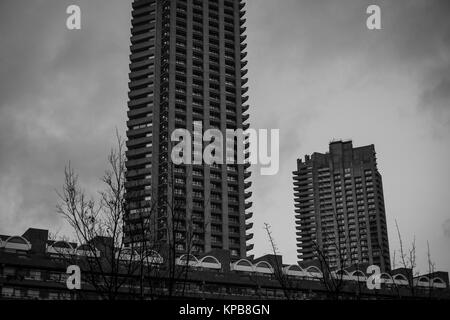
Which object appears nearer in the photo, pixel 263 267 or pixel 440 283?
pixel 263 267

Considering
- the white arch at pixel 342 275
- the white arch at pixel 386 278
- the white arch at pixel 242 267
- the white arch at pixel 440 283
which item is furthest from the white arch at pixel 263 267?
the white arch at pixel 440 283

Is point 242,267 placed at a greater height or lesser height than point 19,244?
lesser

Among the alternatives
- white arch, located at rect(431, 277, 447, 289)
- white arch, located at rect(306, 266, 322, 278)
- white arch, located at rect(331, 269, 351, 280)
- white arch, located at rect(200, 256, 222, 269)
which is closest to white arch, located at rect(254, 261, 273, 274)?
white arch, located at rect(306, 266, 322, 278)

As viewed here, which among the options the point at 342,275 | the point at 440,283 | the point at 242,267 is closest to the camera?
the point at 342,275

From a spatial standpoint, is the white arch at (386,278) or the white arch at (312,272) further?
the white arch at (386,278)

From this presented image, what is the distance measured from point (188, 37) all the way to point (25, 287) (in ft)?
302

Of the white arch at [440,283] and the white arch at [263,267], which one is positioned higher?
the white arch at [263,267]

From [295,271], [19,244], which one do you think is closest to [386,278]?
[295,271]

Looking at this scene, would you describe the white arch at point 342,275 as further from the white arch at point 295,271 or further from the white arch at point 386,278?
the white arch at point 386,278

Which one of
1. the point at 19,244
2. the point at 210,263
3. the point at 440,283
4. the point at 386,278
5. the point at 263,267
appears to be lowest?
the point at 440,283

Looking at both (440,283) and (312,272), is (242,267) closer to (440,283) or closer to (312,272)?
(312,272)

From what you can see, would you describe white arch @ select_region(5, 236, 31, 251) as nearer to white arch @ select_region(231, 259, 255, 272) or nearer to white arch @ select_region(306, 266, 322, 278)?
white arch @ select_region(231, 259, 255, 272)
